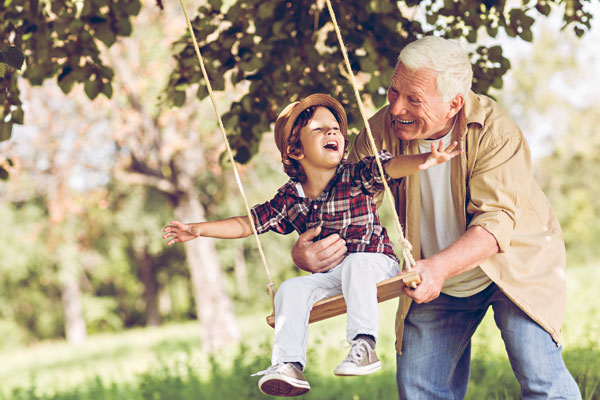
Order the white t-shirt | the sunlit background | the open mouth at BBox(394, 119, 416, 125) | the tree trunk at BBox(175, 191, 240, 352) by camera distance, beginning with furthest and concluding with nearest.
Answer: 1. the tree trunk at BBox(175, 191, 240, 352)
2. the sunlit background
3. the white t-shirt
4. the open mouth at BBox(394, 119, 416, 125)

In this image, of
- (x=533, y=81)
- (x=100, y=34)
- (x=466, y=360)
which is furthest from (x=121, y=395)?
(x=533, y=81)

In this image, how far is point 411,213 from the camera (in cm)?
332

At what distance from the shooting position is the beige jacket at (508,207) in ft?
9.93

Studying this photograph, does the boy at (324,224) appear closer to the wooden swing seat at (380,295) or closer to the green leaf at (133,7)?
the wooden swing seat at (380,295)

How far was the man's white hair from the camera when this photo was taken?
3.01 meters

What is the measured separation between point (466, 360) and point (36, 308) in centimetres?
3736

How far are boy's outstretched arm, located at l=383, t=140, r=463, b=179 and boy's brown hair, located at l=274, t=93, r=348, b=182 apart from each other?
40cm

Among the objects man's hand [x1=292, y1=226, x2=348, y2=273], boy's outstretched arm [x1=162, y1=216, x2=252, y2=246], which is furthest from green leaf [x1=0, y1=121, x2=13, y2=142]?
man's hand [x1=292, y1=226, x2=348, y2=273]

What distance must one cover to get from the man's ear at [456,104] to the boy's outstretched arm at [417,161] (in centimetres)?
37

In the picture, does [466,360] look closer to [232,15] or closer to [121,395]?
[232,15]

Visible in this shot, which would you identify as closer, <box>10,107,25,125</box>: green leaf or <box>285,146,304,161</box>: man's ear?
<box>285,146,304,161</box>: man's ear

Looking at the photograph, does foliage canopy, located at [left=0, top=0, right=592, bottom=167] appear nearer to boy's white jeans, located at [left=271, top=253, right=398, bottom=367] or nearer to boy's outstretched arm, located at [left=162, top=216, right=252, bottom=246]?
boy's outstretched arm, located at [left=162, top=216, right=252, bottom=246]

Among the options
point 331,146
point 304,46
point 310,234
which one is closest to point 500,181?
point 331,146

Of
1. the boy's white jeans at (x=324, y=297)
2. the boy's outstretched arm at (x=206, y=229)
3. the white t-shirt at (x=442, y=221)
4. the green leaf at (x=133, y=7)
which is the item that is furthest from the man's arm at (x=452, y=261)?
the green leaf at (x=133, y=7)
